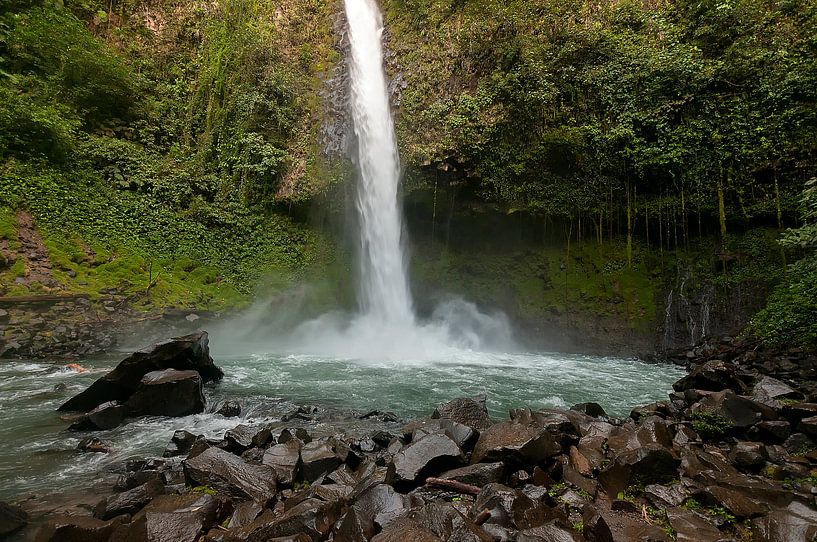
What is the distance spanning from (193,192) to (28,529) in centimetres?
1507

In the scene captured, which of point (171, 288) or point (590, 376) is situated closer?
point (590, 376)

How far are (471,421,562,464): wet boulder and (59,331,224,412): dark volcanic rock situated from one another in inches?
218

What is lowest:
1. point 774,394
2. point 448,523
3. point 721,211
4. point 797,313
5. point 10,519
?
point 10,519

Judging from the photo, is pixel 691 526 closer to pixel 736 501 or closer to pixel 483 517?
pixel 736 501

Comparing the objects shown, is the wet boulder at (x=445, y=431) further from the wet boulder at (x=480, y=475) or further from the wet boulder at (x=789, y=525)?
the wet boulder at (x=789, y=525)

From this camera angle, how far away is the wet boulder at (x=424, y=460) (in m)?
3.52

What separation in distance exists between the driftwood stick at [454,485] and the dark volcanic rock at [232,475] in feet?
4.52

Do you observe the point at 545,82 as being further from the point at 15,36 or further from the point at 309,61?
the point at 15,36

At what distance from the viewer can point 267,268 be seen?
15875 millimetres

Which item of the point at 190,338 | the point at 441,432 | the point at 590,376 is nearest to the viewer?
the point at 441,432

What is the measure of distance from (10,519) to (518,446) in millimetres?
4103

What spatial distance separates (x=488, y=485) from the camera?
10.6ft

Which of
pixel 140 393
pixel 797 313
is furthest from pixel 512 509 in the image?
pixel 797 313

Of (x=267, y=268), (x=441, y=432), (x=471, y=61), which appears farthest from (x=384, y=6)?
(x=441, y=432)
